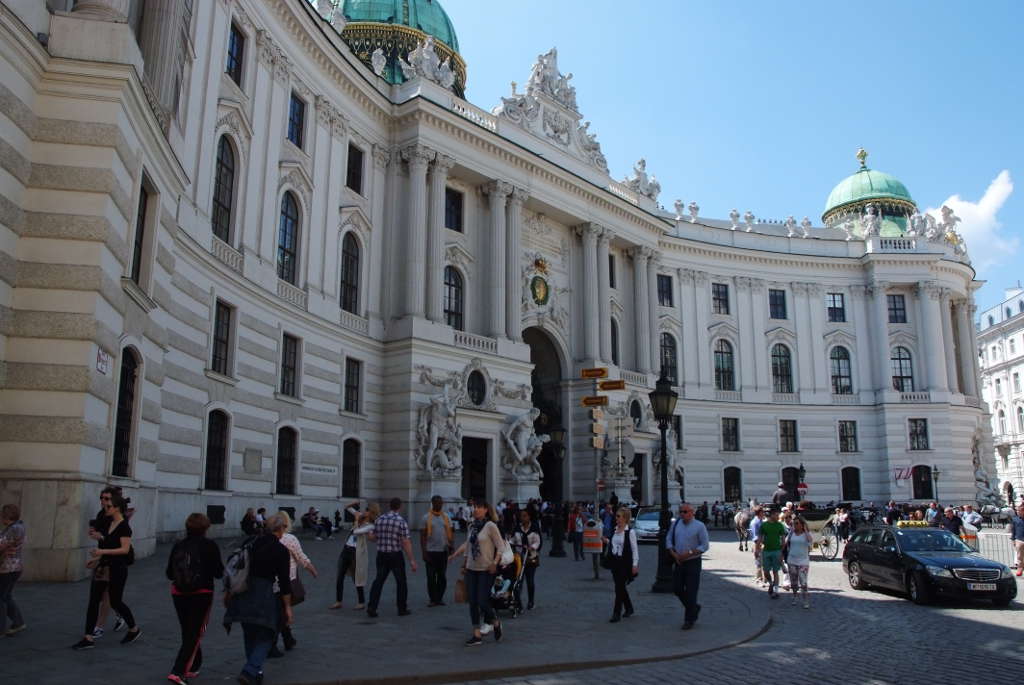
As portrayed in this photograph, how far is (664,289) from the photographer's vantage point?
53.7m

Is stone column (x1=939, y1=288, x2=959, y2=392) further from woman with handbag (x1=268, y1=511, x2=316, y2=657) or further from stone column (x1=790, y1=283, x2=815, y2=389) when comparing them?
woman with handbag (x1=268, y1=511, x2=316, y2=657)

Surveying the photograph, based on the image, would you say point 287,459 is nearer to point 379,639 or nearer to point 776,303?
point 379,639

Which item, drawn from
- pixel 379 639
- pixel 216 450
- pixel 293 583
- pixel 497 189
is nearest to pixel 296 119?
pixel 497 189

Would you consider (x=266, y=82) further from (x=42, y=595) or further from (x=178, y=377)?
(x=42, y=595)

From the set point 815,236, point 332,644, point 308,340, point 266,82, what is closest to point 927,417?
point 815,236

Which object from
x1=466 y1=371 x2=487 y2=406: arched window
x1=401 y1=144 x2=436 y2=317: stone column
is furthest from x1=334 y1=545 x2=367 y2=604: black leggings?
x1=466 y1=371 x2=487 y2=406: arched window

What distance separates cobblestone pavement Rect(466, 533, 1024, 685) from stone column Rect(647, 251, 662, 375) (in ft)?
105

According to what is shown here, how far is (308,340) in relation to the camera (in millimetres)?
29469

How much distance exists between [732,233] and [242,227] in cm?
3819

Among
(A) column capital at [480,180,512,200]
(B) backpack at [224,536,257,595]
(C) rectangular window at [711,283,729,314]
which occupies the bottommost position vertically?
(B) backpack at [224,536,257,595]

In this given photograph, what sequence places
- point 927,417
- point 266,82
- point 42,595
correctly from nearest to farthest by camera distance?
point 42,595
point 266,82
point 927,417

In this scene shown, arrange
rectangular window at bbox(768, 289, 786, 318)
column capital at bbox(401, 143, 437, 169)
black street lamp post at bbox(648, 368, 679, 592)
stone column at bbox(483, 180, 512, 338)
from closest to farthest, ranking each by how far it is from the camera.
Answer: black street lamp post at bbox(648, 368, 679, 592) < column capital at bbox(401, 143, 437, 169) < stone column at bbox(483, 180, 512, 338) < rectangular window at bbox(768, 289, 786, 318)

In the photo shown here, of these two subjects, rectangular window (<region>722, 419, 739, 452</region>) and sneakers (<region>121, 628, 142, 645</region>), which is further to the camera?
rectangular window (<region>722, 419, 739, 452</region>)

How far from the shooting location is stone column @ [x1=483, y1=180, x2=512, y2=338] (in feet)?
125
